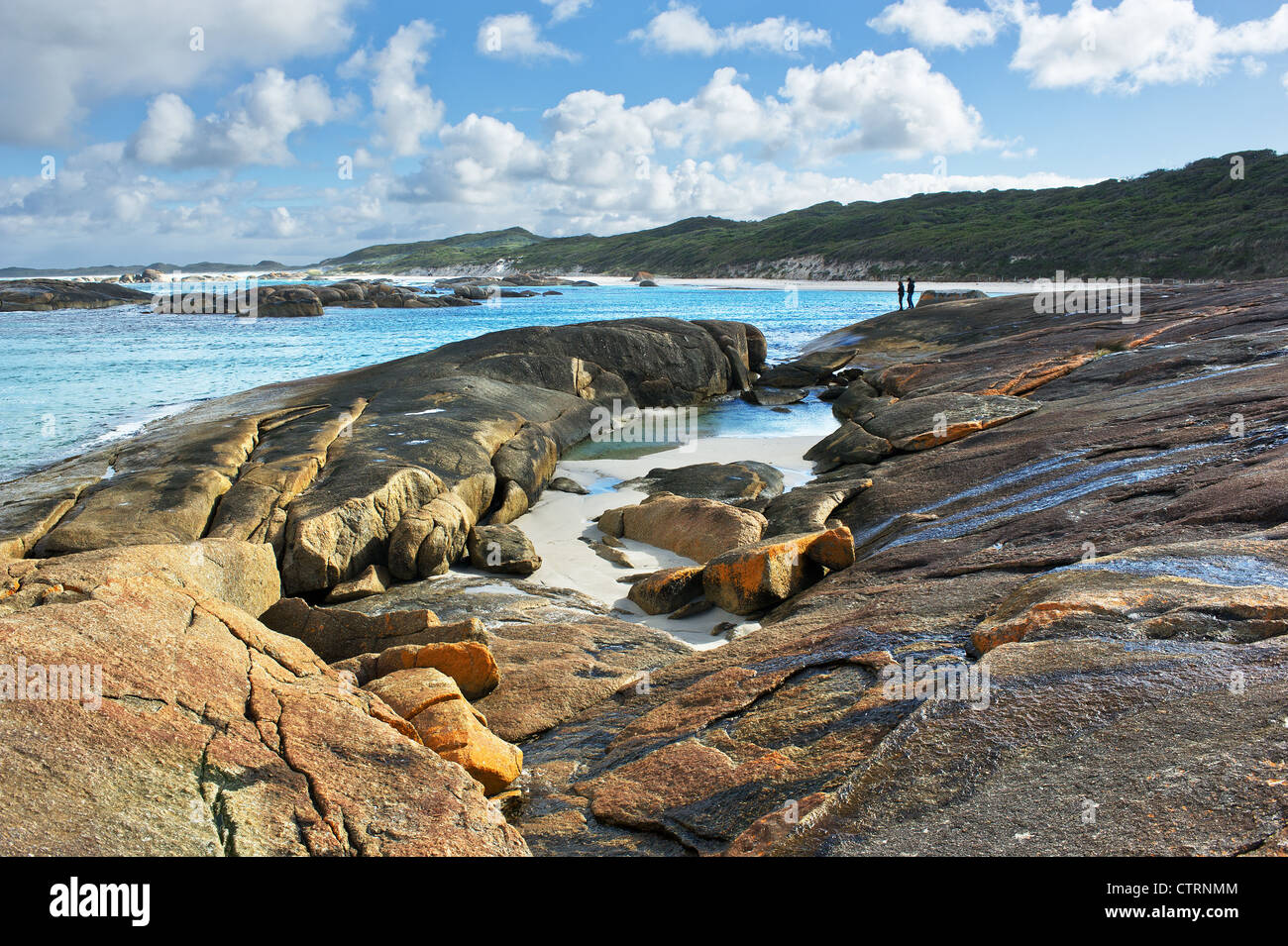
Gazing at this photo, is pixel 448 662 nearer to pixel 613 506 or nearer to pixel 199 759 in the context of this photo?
pixel 199 759

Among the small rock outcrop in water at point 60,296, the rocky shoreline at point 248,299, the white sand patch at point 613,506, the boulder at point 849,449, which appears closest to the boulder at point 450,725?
the white sand patch at point 613,506

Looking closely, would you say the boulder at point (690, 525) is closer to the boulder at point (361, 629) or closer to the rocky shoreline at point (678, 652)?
the rocky shoreline at point (678, 652)

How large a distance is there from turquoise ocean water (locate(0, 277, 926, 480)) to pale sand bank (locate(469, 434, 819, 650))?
9.13ft

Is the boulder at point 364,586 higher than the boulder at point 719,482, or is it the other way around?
the boulder at point 719,482

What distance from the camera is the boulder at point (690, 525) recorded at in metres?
10.4

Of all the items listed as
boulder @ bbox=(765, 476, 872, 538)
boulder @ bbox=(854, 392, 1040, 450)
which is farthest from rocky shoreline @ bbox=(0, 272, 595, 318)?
boulder @ bbox=(765, 476, 872, 538)

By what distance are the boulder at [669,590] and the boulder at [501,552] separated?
1.83 m

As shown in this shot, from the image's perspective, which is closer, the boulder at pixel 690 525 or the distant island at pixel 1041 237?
the boulder at pixel 690 525

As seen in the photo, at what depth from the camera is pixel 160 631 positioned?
4785mm

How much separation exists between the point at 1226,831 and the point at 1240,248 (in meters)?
66.9

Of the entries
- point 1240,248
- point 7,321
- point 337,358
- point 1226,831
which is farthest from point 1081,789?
point 7,321

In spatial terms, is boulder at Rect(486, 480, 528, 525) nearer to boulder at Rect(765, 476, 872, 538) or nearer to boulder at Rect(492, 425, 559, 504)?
boulder at Rect(492, 425, 559, 504)

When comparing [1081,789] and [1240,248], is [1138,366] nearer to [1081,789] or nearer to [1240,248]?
[1081,789]
